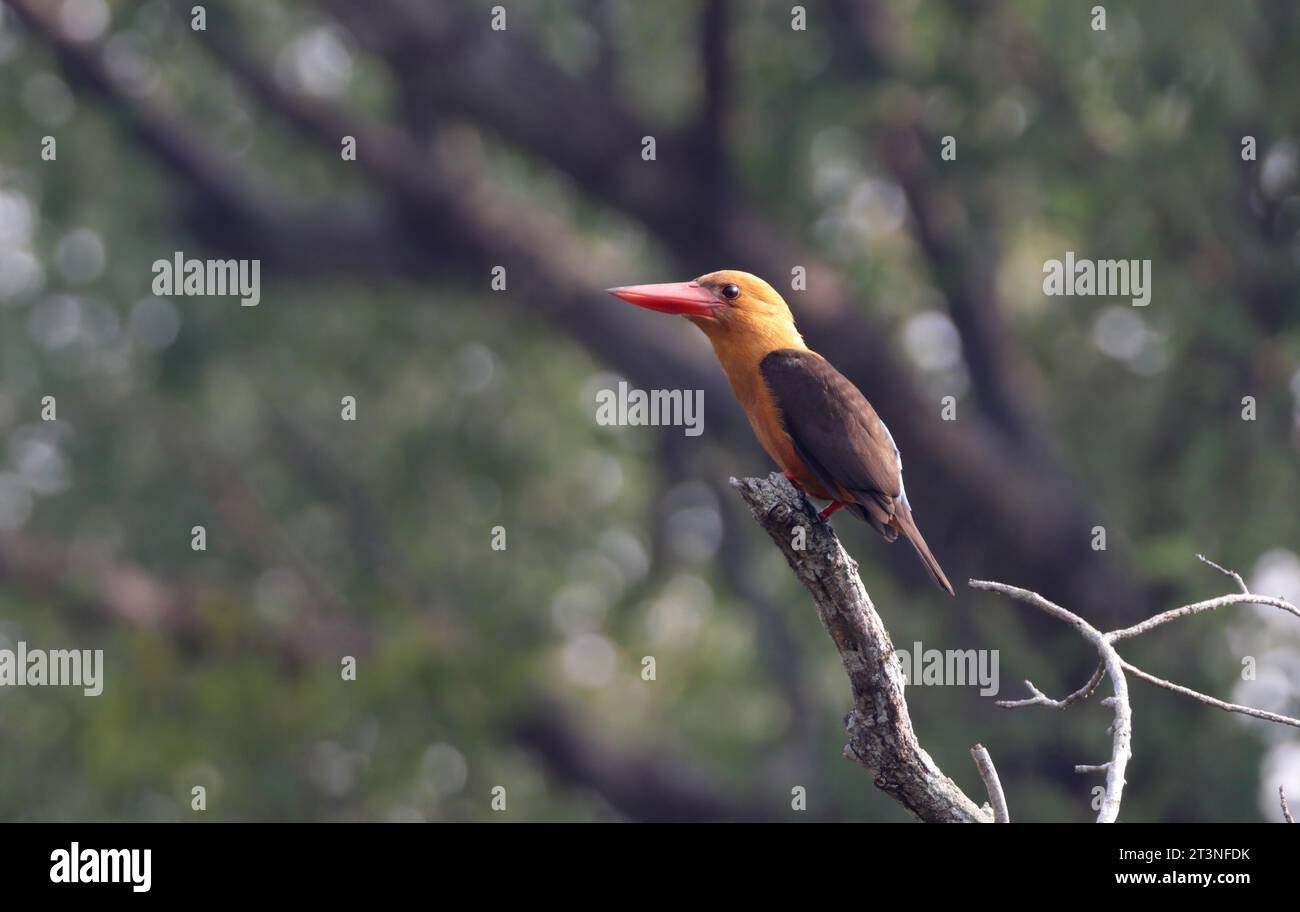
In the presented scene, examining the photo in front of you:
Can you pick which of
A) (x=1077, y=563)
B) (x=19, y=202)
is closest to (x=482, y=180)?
(x=19, y=202)

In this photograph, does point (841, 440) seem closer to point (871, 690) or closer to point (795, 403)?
point (795, 403)

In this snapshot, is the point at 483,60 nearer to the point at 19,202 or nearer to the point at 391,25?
the point at 391,25

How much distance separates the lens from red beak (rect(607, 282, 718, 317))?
4.73 meters

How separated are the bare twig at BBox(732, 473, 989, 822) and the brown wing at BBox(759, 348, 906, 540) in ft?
2.34

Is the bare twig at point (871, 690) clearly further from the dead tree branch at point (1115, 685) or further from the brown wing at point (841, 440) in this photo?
the brown wing at point (841, 440)

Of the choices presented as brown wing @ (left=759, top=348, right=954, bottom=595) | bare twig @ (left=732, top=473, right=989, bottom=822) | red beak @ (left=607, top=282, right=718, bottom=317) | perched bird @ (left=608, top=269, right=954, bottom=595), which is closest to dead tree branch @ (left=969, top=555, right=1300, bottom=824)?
bare twig @ (left=732, top=473, right=989, bottom=822)

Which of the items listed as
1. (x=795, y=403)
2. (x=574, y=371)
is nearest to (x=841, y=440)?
(x=795, y=403)

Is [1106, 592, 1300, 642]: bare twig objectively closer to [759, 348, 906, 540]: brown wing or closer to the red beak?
[759, 348, 906, 540]: brown wing

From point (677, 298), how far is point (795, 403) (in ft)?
1.71

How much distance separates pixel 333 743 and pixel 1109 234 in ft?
24.5

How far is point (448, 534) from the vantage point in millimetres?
13883

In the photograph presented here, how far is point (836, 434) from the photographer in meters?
4.50

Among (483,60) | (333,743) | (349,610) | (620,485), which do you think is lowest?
(333,743)

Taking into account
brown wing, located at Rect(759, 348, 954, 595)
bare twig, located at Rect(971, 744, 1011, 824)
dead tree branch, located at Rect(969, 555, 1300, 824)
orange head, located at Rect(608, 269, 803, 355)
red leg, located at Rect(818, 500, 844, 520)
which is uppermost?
orange head, located at Rect(608, 269, 803, 355)
